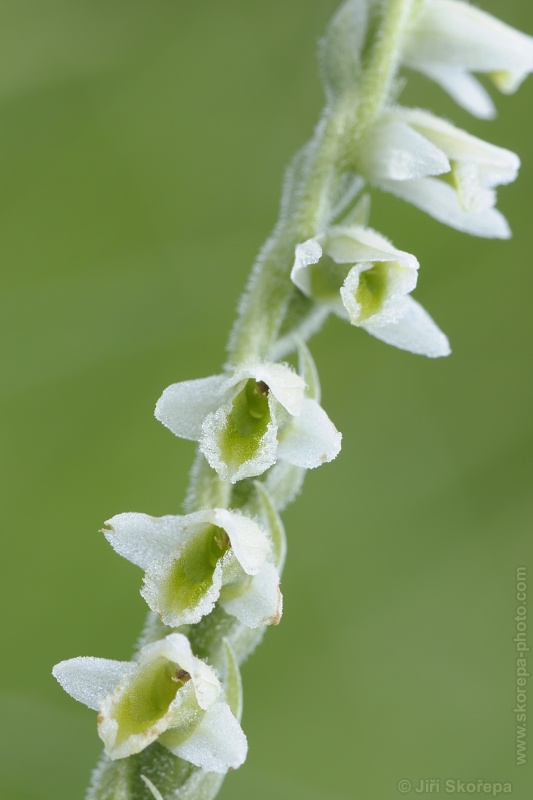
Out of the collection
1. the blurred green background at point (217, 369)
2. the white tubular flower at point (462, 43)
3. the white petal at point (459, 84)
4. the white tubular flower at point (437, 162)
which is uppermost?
the white tubular flower at point (462, 43)

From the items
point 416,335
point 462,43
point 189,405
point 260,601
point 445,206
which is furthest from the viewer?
point 462,43

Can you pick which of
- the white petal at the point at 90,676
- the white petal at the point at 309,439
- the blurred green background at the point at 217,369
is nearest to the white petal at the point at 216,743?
the white petal at the point at 90,676

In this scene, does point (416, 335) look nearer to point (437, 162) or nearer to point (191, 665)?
point (437, 162)

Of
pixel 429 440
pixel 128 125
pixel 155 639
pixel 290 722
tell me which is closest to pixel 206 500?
pixel 155 639

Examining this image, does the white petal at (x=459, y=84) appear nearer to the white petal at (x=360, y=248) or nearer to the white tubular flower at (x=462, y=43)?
the white tubular flower at (x=462, y=43)

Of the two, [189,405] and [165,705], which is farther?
[189,405]

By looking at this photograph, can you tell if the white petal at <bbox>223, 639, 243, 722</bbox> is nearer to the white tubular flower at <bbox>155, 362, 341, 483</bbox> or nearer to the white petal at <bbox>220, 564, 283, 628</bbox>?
the white petal at <bbox>220, 564, 283, 628</bbox>

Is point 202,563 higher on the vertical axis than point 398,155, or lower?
lower

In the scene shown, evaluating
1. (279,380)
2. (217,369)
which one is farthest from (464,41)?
(217,369)
